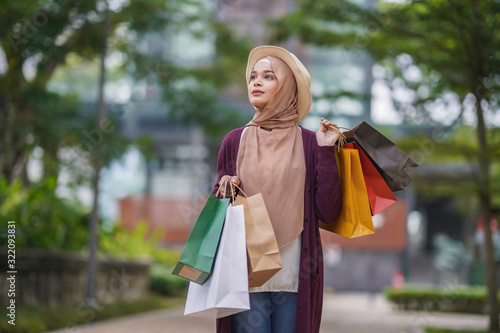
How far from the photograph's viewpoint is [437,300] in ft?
49.3

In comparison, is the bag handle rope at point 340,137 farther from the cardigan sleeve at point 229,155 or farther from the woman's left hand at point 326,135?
the cardigan sleeve at point 229,155

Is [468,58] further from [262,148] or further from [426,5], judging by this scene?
[262,148]

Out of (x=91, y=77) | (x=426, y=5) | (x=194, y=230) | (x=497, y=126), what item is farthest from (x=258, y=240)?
(x=91, y=77)

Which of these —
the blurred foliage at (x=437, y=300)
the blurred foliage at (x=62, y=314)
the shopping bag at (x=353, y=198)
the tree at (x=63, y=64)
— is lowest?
the blurred foliage at (x=437, y=300)

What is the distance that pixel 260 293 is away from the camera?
2.94 meters

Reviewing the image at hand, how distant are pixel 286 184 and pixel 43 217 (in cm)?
784

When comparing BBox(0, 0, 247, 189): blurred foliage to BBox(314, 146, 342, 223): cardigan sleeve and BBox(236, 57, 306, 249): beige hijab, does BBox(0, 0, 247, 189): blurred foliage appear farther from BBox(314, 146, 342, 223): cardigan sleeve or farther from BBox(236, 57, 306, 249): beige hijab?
BBox(314, 146, 342, 223): cardigan sleeve

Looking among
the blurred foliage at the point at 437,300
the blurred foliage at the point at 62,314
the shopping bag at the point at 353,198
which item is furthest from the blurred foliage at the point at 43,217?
the blurred foliage at the point at 437,300

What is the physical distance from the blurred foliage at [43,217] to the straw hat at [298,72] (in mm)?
6250

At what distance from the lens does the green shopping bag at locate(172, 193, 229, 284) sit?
273 cm

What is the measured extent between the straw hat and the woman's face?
2.6 inches

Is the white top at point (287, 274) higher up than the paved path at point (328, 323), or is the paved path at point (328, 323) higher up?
the white top at point (287, 274)

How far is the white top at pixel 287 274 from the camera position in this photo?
294cm

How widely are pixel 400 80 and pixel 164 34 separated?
173 inches
